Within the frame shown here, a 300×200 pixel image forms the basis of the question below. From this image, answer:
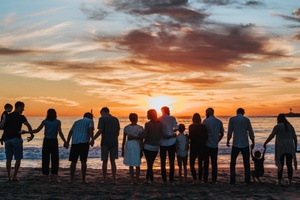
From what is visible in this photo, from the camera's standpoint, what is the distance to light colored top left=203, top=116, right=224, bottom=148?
1148 centimetres

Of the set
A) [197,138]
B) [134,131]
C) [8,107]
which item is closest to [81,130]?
[134,131]

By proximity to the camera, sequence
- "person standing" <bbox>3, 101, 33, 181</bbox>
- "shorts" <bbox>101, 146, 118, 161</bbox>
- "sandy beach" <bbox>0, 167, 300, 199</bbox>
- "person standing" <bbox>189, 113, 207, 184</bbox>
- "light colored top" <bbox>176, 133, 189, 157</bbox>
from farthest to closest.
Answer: "light colored top" <bbox>176, 133, 189, 157</bbox> < "person standing" <bbox>189, 113, 207, 184</bbox> < "shorts" <bbox>101, 146, 118, 161</bbox> < "person standing" <bbox>3, 101, 33, 181</bbox> < "sandy beach" <bbox>0, 167, 300, 199</bbox>

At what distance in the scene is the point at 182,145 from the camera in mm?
11562

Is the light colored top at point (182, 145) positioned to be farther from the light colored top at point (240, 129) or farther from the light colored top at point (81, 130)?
the light colored top at point (81, 130)

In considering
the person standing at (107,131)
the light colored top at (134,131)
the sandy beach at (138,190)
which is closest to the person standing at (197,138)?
the sandy beach at (138,190)

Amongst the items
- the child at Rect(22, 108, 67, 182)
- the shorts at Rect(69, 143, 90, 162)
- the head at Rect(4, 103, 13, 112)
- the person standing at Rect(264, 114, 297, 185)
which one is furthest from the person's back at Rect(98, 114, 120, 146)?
the person standing at Rect(264, 114, 297, 185)

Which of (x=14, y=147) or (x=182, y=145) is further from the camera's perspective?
(x=182, y=145)

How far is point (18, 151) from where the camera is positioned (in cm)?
1125

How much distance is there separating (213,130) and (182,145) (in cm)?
98

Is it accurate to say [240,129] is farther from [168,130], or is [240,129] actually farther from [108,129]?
[108,129]

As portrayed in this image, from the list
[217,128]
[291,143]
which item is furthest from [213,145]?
[291,143]

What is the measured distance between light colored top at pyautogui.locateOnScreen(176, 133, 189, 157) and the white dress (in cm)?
115

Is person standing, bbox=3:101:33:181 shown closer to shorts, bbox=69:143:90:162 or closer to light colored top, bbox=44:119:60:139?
light colored top, bbox=44:119:60:139

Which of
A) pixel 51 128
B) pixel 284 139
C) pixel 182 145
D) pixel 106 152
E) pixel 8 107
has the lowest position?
pixel 106 152
